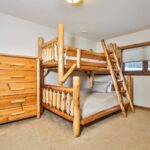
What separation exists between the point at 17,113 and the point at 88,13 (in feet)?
8.09

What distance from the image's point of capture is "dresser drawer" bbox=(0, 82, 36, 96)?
2.26 m

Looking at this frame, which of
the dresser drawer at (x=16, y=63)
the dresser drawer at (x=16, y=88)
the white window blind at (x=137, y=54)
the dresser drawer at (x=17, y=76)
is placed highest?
the white window blind at (x=137, y=54)

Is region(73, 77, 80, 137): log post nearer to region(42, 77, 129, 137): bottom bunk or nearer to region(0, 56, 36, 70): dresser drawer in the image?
region(42, 77, 129, 137): bottom bunk

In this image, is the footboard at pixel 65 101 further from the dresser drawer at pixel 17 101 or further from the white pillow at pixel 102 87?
the white pillow at pixel 102 87

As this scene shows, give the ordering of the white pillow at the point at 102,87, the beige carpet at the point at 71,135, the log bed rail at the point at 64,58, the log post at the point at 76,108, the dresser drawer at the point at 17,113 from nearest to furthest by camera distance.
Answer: the beige carpet at the point at 71,135, the log post at the point at 76,108, the log bed rail at the point at 64,58, the dresser drawer at the point at 17,113, the white pillow at the point at 102,87

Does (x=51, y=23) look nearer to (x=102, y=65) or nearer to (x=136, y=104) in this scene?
(x=102, y=65)

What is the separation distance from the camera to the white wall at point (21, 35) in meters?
2.70

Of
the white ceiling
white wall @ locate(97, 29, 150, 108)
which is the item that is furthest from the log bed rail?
white wall @ locate(97, 29, 150, 108)

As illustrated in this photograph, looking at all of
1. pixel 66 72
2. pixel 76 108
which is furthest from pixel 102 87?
pixel 76 108

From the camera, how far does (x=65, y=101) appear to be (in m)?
2.21

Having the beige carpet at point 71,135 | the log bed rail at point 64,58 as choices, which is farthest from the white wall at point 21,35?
the beige carpet at point 71,135

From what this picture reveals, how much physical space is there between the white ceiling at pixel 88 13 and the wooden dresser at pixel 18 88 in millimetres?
Answer: 991

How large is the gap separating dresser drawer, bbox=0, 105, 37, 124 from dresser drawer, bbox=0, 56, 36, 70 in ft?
2.60

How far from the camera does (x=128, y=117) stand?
275cm
